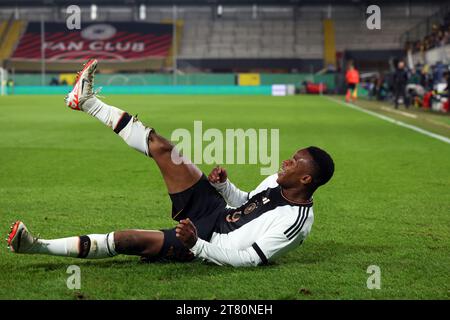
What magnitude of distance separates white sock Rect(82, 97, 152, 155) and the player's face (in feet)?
3.58

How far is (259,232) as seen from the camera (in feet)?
16.5

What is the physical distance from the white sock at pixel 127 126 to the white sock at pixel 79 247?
2.63 ft

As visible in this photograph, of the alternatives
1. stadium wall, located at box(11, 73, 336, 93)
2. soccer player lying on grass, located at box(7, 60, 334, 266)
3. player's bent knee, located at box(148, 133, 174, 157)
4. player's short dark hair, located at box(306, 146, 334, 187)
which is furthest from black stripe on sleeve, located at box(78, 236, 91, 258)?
stadium wall, located at box(11, 73, 336, 93)

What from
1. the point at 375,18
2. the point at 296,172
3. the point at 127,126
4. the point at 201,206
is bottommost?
the point at 201,206

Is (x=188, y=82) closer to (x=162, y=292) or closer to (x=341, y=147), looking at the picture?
(x=341, y=147)

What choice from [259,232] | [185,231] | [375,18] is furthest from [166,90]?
[185,231]

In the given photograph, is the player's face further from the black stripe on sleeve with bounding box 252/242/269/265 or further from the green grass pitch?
the green grass pitch

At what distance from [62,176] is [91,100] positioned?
167 inches

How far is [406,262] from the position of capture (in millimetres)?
5277

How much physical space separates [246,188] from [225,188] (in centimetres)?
344

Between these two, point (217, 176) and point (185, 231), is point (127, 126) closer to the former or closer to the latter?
point (217, 176)

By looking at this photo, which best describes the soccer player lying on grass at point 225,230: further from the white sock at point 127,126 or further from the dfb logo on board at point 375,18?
the dfb logo on board at point 375,18

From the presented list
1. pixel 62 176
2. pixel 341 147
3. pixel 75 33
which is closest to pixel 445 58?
pixel 341 147

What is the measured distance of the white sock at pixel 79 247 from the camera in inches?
193
